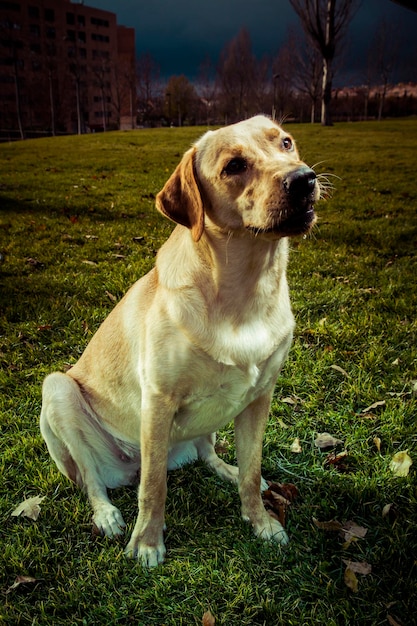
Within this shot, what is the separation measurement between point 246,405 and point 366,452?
3.55 ft

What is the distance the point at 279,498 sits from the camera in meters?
2.58

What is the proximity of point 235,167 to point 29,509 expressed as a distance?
1.94 meters

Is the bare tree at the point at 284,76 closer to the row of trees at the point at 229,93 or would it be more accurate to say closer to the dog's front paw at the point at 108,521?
the row of trees at the point at 229,93

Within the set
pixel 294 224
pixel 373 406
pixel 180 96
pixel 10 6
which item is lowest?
pixel 373 406

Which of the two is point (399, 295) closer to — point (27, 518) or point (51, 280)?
point (51, 280)

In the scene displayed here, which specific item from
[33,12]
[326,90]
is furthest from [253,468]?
[33,12]

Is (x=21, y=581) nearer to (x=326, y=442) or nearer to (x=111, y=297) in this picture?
(x=326, y=442)

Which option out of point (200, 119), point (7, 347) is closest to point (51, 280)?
point (7, 347)

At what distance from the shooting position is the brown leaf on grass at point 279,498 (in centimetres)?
252

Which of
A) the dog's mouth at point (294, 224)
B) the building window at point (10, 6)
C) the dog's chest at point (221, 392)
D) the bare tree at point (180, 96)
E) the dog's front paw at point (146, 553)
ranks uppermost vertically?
the building window at point (10, 6)

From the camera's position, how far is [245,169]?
2025 millimetres

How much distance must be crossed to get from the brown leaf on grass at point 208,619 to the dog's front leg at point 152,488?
0.34m

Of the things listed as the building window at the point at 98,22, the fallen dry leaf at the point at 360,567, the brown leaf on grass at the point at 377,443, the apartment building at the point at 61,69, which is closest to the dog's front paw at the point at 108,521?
the fallen dry leaf at the point at 360,567

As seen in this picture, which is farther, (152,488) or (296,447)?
(296,447)
